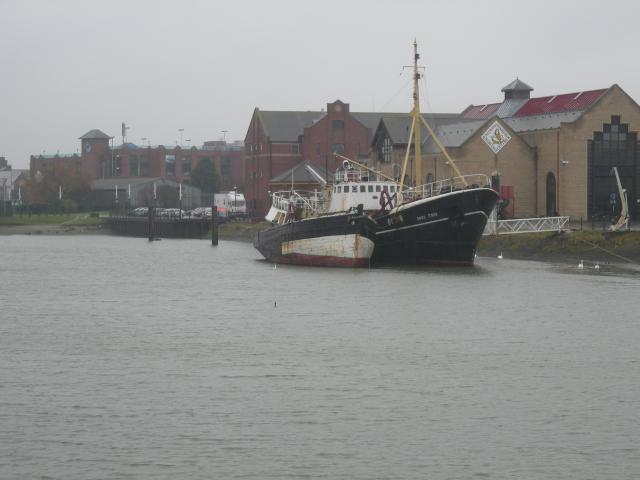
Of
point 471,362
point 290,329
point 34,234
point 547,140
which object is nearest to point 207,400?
point 471,362

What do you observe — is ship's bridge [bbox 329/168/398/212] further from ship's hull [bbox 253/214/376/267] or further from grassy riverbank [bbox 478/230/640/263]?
grassy riverbank [bbox 478/230/640/263]

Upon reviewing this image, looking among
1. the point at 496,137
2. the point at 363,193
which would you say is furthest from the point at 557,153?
the point at 363,193

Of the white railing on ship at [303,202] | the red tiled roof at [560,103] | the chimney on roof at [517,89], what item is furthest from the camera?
the chimney on roof at [517,89]

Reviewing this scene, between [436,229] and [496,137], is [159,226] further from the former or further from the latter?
[436,229]

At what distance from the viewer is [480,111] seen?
375 ft

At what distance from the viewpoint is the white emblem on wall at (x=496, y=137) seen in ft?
297

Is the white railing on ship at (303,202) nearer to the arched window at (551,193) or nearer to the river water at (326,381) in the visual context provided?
the river water at (326,381)

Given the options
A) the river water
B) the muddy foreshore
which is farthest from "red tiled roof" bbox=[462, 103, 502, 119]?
the river water

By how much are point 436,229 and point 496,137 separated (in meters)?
30.8

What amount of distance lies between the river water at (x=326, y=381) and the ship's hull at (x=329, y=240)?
7.29 metres

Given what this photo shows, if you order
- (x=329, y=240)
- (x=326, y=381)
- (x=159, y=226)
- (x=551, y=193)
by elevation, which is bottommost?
(x=326, y=381)

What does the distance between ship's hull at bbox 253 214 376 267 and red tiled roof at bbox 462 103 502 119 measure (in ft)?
146

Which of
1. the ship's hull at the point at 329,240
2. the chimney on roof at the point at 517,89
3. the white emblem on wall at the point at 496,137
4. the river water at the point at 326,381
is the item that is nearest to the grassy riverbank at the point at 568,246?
the river water at the point at 326,381

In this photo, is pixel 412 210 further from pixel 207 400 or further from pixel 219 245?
pixel 219 245
